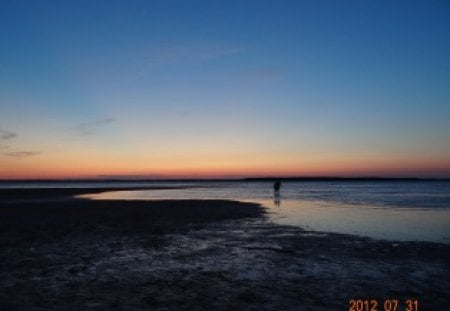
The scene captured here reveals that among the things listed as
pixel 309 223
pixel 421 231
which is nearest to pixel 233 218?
pixel 309 223

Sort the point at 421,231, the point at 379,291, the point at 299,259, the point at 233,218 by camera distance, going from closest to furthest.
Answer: the point at 379,291 < the point at 299,259 < the point at 421,231 < the point at 233,218

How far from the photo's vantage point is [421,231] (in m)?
19.9

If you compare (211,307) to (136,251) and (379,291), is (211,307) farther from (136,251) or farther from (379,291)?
(136,251)

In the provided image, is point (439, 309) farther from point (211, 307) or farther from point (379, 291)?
point (211, 307)

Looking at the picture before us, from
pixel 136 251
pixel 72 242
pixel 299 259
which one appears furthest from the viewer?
pixel 72 242

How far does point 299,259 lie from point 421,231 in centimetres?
971

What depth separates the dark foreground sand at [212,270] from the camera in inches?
348

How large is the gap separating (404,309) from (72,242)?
42.1 ft

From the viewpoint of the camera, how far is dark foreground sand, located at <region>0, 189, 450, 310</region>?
8852 millimetres

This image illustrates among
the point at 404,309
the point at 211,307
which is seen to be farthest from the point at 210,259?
the point at 404,309

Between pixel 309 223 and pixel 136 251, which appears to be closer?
pixel 136 251

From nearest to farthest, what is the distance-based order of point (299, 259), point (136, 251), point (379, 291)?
point (379, 291)
point (299, 259)
point (136, 251)

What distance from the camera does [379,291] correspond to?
955 centimetres

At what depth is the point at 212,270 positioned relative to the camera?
11789 millimetres
